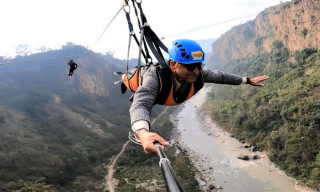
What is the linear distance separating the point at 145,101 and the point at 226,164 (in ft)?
92.6

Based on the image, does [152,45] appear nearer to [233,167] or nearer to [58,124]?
[233,167]

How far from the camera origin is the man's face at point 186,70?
2936 mm

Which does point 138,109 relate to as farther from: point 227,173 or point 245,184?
point 227,173

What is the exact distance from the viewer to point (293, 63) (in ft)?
148

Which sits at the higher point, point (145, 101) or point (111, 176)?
point (145, 101)

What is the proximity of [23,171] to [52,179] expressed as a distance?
8.93 feet

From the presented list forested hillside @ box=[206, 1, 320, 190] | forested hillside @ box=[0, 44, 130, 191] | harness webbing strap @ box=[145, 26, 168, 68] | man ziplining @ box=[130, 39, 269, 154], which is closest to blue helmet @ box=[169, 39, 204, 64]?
man ziplining @ box=[130, 39, 269, 154]

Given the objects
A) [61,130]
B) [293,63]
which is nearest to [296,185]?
[293,63]

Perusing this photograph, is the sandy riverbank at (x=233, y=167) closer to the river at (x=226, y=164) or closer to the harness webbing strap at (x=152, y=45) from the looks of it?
the river at (x=226, y=164)

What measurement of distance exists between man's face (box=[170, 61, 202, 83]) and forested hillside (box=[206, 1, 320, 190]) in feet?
72.4

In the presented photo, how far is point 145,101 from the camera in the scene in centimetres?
267

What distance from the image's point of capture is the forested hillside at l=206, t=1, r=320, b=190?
25.1 meters

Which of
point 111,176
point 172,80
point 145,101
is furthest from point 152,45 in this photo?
point 111,176

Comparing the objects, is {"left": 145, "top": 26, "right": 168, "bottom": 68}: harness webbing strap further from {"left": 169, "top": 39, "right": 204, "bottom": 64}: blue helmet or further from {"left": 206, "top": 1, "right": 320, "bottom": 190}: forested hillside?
{"left": 206, "top": 1, "right": 320, "bottom": 190}: forested hillside
